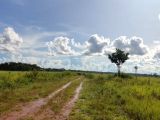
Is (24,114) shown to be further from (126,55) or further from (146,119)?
(126,55)

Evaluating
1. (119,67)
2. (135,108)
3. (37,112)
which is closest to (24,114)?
(37,112)

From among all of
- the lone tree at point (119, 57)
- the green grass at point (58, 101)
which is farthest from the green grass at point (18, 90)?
the lone tree at point (119, 57)

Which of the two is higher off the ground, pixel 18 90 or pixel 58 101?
pixel 18 90

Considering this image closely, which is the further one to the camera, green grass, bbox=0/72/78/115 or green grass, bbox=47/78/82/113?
green grass, bbox=0/72/78/115

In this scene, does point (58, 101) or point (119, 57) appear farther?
point (119, 57)

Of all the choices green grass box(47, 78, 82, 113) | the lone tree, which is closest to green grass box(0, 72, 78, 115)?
green grass box(47, 78, 82, 113)

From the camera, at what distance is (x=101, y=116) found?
13.3 meters

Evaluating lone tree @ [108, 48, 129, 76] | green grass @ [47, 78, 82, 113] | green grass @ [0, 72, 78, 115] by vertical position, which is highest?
lone tree @ [108, 48, 129, 76]

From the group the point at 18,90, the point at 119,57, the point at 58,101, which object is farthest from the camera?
the point at 119,57

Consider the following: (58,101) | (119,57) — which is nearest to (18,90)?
(58,101)

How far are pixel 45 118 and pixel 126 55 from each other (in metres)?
80.4

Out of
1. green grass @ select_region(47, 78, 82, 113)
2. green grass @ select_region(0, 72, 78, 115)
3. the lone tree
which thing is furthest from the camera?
the lone tree

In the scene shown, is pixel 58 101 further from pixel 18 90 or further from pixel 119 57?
pixel 119 57

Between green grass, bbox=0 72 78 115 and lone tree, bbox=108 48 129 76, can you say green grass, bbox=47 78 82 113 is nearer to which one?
green grass, bbox=0 72 78 115
